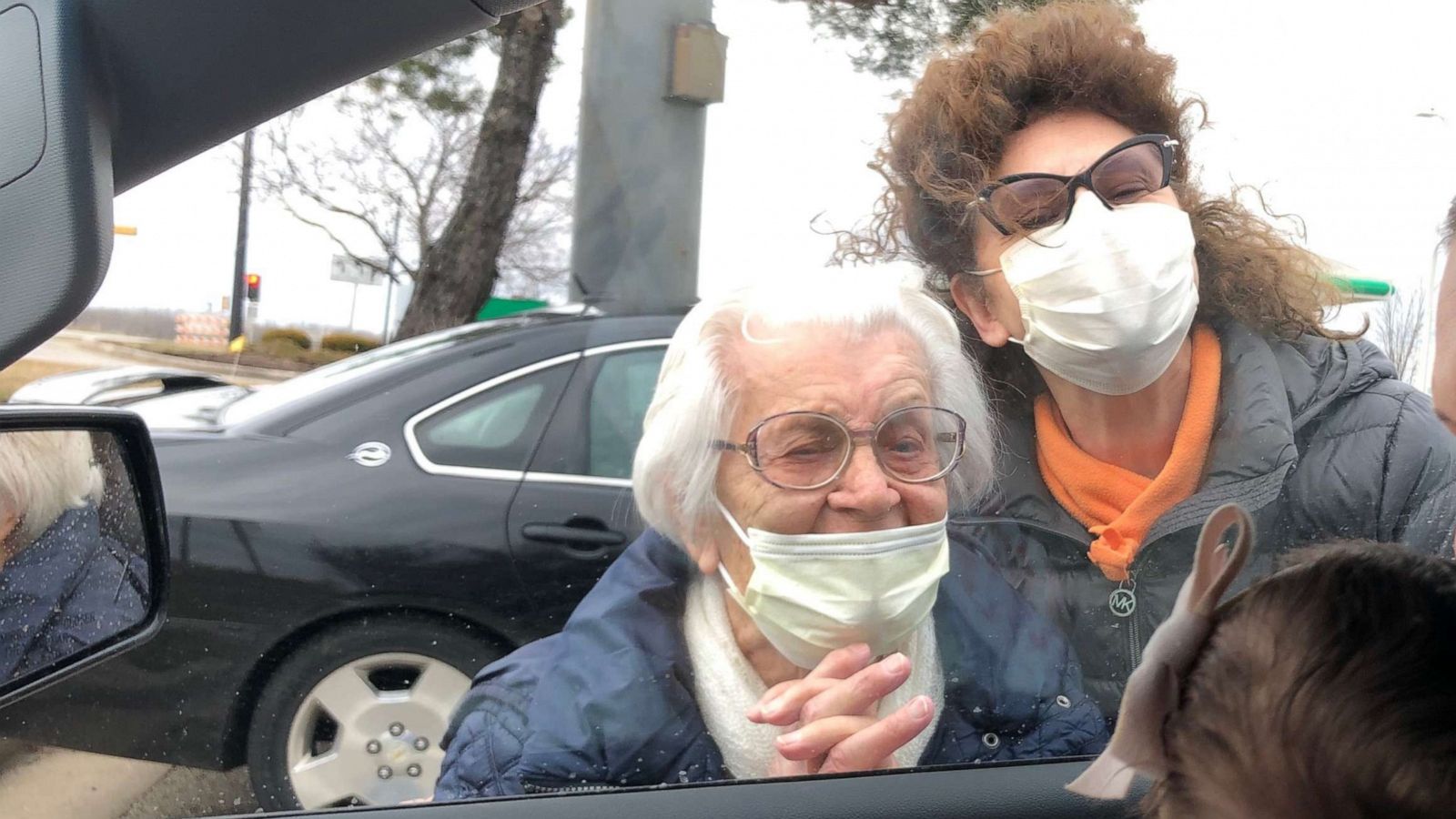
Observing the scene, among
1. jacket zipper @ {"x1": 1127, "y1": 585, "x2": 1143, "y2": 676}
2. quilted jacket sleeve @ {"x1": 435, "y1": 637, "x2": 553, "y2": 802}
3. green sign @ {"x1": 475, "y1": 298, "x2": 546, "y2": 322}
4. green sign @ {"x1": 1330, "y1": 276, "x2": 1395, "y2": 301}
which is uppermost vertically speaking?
green sign @ {"x1": 1330, "y1": 276, "x2": 1395, "y2": 301}

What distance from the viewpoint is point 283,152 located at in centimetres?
160

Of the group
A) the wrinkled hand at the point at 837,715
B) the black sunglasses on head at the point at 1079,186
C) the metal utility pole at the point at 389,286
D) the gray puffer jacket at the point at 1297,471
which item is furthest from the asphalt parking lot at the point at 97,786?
the black sunglasses on head at the point at 1079,186

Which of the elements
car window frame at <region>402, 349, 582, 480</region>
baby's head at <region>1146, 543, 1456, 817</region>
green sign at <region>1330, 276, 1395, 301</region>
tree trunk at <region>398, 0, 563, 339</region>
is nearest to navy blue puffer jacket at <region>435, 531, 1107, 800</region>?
car window frame at <region>402, 349, 582, 480</region>

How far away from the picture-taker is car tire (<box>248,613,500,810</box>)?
1779mm

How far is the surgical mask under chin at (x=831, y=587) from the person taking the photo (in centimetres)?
176

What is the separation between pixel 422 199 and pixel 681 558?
654 millimetres

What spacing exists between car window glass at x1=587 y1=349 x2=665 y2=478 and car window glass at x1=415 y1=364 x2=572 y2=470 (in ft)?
0.22

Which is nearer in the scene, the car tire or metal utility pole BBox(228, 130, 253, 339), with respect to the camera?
metal utility pole BBox(228, 130, 253, 339)

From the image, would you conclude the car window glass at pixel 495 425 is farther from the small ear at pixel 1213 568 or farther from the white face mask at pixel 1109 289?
the small ear at pixel 1213 568

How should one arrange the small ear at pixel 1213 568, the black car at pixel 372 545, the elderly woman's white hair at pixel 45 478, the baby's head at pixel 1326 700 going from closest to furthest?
the baby's head at pixel 1326 700 < the small ear at pixel 1213 568 < the elderly woman's white hair at pixel 45 478 < the black car at pixel 372 545

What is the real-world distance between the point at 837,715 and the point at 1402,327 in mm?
1136

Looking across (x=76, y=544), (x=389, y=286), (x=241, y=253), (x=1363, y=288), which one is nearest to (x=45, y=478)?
(x=76, y=544)

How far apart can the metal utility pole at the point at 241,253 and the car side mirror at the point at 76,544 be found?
20 centimetres

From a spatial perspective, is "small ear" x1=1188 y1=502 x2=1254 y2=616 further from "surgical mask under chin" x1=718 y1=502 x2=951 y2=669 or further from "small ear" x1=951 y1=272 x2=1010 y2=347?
"small ear" x1=951 y1=272 x2=1010 y2=347
